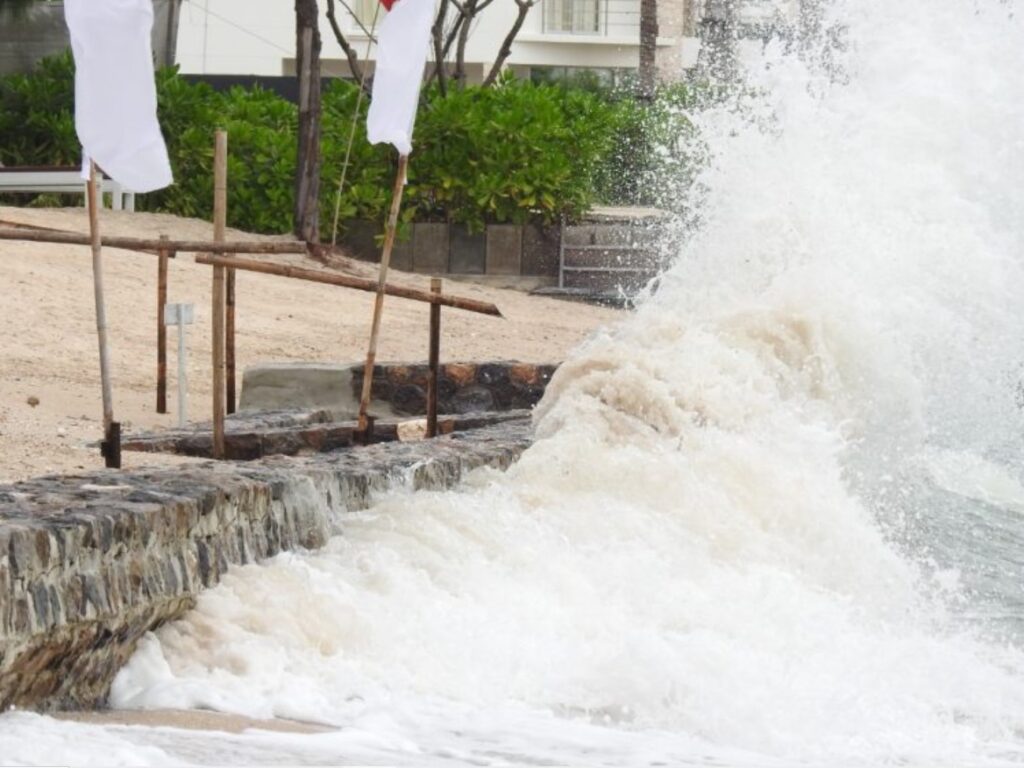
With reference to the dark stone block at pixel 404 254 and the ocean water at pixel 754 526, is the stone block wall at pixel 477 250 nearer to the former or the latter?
the dark stone block at pixel 404 254

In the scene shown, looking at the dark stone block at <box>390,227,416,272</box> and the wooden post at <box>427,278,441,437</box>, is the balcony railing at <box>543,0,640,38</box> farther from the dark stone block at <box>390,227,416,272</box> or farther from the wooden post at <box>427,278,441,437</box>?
the wooden post at <box>427,278,441,437</box>

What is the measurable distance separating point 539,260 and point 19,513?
15542 millimetres

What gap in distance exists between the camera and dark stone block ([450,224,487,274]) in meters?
21.2

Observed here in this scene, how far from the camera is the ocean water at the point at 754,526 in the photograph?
6.12 meters

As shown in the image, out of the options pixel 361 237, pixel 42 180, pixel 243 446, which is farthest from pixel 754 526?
pixel 361 237

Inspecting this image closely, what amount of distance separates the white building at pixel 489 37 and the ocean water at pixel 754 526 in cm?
2387

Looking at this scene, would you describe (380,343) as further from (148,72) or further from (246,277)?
(148,72)

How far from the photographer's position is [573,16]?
44719 mm

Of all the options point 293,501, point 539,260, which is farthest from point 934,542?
point 539,260

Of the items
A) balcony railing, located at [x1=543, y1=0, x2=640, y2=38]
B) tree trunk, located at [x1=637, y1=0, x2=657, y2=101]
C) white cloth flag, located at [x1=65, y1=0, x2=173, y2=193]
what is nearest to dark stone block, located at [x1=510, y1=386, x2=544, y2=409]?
white cloth flag, located at [x1=65, y1=0, x2=173, y2=193]

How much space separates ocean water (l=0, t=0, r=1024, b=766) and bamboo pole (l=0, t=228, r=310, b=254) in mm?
1405

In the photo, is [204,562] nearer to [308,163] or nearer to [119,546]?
[119,546]

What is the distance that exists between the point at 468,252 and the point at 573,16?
79.7 feet

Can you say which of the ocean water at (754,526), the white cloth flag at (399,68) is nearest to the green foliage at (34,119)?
the ocean water at (754,526)
